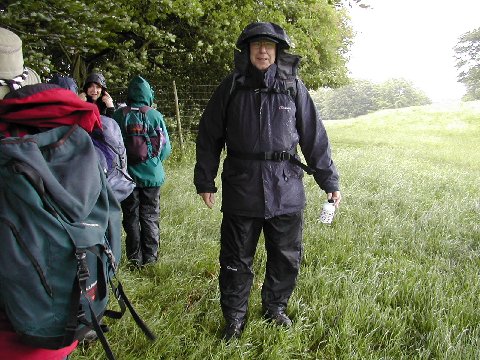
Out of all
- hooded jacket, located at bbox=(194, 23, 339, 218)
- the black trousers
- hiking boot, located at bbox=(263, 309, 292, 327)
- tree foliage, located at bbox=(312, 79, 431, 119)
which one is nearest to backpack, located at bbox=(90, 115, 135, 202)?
hooded jacket, located at bbox=(194, 23, 339, 218)

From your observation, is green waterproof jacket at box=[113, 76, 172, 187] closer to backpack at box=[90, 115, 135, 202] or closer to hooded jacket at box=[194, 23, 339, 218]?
backpack at box=[90, 115, 135, 202]

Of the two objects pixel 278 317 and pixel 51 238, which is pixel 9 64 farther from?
pixel 278 317

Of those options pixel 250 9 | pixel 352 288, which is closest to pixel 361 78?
pixel 250 9

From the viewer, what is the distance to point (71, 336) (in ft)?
4.46

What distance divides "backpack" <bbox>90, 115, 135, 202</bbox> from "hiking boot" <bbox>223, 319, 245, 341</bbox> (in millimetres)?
1208

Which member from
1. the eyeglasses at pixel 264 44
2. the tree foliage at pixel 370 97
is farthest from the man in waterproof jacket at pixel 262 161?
the tree foliage at pixel 370 97

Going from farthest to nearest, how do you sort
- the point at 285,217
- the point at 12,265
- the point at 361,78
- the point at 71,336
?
the point at 361,78 < the point at 285,217 < the point at 71,336 < the point at 12,265

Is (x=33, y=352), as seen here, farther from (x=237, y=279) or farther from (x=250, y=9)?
(x=250, y=9)

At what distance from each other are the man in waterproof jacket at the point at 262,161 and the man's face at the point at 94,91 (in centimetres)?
147

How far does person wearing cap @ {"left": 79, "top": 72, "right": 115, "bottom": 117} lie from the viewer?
12.2ft

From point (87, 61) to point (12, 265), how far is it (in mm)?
9193

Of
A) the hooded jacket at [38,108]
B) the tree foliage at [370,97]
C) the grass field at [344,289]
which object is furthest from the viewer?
the tree foliage at [370,97]

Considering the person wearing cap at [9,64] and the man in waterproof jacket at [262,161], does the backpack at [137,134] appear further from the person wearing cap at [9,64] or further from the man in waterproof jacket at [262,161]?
the person wearing cap at [9,64]

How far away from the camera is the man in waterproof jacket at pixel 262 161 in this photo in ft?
8.73
